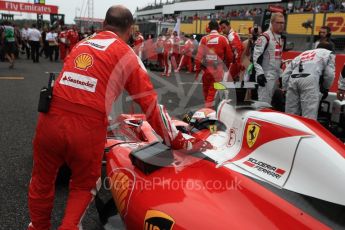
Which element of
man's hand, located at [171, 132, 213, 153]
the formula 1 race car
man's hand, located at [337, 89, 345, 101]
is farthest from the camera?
man's hand, located at [337, 89, 345, 101]

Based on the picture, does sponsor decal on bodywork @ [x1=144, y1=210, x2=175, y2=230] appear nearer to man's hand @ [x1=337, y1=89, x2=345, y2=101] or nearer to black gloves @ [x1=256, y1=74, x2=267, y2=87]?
black gloves @ [x1=256, y1=74, x2=267, y2=87]

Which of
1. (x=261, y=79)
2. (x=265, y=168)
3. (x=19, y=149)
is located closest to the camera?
(x=265, y=168)

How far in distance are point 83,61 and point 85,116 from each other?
34 centimetres

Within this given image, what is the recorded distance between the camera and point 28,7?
27.8m

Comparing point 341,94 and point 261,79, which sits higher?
point 261,79

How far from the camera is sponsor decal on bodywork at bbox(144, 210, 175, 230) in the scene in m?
1.89

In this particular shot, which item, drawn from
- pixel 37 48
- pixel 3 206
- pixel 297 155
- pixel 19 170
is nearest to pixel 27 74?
pixel 37 48

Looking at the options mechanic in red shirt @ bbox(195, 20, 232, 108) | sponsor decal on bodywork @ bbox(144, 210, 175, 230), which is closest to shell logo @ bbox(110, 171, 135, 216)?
sponsor decal on bodywork @ bbox(144, 210, 175, 230)

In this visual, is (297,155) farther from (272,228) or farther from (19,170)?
(19,170)

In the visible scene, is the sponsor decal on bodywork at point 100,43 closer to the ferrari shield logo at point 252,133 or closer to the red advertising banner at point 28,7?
the ferrari shield logo at point 252,133

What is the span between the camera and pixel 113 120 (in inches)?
159

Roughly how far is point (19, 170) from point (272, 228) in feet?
10.1

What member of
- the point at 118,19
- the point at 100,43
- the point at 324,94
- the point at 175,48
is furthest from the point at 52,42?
the point at 100,43

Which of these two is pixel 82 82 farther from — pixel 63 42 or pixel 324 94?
pixel 63 42
